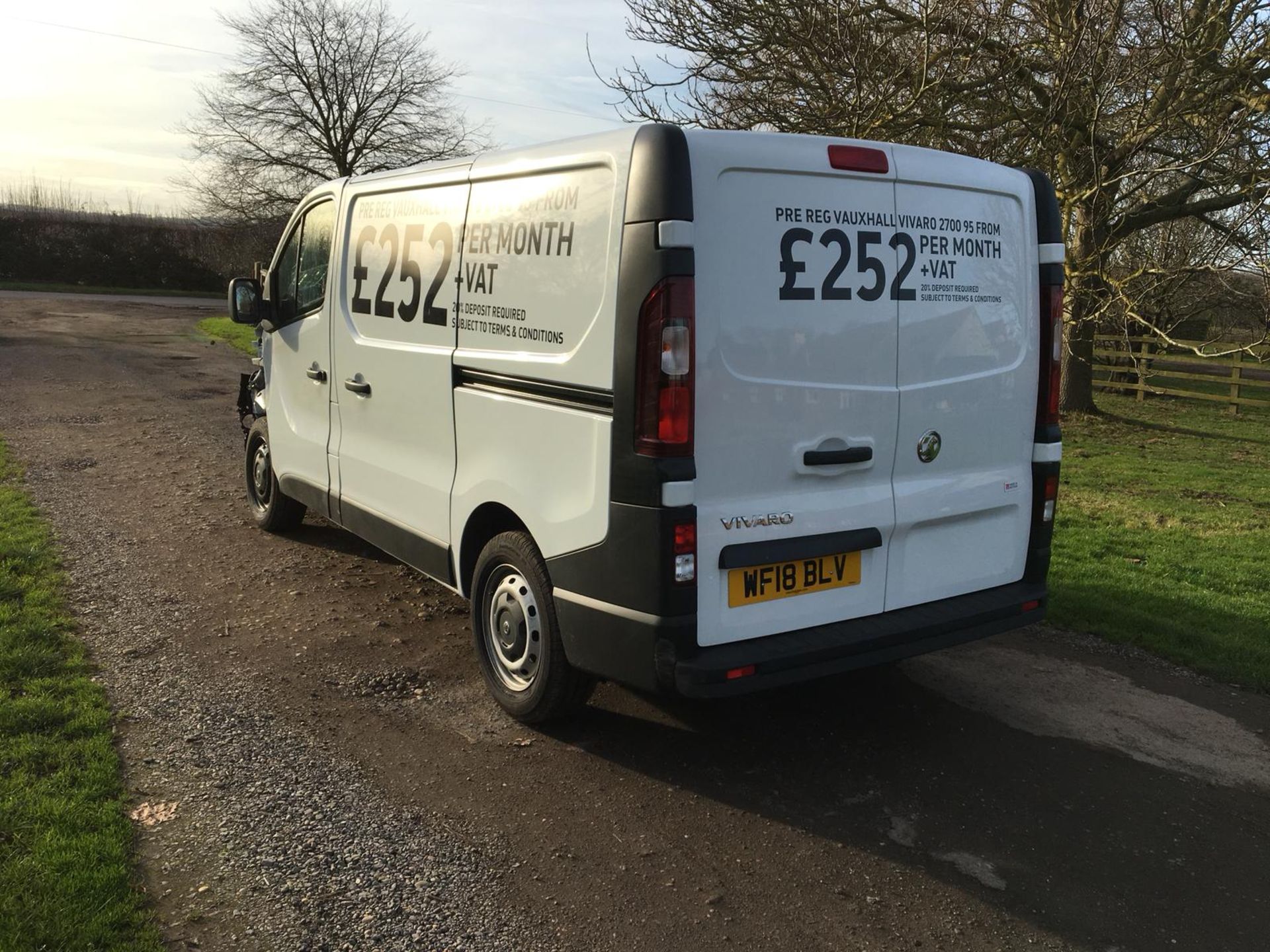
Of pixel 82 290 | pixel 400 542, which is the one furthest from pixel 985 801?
pixel 82 290

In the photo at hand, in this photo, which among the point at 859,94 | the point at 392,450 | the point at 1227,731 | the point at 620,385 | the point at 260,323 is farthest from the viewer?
the point at 859,94

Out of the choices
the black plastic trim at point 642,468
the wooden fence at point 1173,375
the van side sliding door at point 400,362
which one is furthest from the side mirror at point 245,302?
the wooden fence at point 1173,375

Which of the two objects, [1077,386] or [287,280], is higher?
[287,280]

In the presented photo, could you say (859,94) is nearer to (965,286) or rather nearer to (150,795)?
(965,286)

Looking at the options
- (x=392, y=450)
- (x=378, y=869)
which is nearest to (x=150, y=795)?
(x=378, y=869)

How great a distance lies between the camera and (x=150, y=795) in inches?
141

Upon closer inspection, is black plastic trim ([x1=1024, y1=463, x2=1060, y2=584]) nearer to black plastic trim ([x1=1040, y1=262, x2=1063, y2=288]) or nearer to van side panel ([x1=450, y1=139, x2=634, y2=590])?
black plastic trim ([x1=1040, y1=262, x2=1063, y2=288])

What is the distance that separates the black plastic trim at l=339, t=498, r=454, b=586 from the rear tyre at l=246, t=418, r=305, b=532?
1288 mm

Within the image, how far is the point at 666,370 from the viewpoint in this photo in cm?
337

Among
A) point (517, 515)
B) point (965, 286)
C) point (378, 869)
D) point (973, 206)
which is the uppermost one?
point (973, 206)

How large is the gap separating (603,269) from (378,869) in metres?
2.10

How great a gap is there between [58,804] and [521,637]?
1729mm

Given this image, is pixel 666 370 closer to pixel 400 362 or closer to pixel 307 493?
pixel 400 362

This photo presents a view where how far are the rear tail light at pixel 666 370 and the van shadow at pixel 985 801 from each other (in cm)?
135
